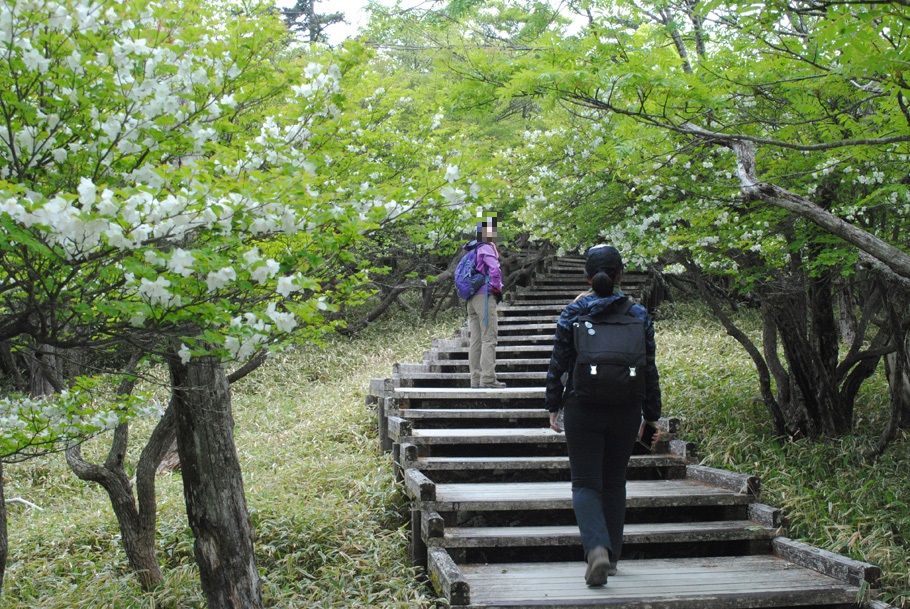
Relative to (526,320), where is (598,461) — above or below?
below

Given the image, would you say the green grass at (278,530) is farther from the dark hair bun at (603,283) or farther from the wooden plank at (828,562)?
the wooden plank at (828,562)

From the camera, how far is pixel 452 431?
23.5 feet

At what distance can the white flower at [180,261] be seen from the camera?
2656 millimetres

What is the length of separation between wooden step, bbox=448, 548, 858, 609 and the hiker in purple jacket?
3.57m

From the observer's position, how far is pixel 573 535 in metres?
5.29

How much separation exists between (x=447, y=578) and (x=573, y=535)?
1.23 m

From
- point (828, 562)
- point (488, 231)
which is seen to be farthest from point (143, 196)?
point (488, 231)

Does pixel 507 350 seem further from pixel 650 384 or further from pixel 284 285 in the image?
pixel 284 285

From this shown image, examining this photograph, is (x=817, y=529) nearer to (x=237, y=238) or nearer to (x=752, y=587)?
(x=752, y=587)

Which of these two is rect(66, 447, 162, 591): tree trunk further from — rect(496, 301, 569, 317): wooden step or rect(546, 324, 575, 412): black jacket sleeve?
rect(496, 301, 569, 317): wooden step

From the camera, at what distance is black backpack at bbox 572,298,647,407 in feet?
14.1

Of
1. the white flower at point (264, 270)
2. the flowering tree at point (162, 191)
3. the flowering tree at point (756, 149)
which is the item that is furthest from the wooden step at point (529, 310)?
the white flower at point (264, 270)

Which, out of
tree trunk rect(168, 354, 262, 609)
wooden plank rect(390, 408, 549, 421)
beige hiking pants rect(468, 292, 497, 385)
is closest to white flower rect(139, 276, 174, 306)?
tree trunk rect(168, 354, 262, 609)

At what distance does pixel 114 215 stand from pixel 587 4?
5.31m
